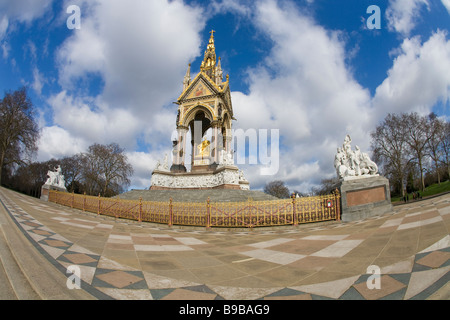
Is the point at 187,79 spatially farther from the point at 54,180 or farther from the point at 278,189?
the point at 278,189

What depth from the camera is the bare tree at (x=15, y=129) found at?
25.8 m

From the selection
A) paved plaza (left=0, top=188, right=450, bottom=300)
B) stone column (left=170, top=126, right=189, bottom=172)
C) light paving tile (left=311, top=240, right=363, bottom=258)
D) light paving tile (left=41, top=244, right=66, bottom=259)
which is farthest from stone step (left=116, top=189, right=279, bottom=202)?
light paving tile (left=41, top=244, right=66, bottom=259)

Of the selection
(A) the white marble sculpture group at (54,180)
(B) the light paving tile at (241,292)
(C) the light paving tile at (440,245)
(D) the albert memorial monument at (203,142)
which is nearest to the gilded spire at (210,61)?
(D) the albert memorial monument at (203,142)

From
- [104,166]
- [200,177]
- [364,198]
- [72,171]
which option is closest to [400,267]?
[364,198]

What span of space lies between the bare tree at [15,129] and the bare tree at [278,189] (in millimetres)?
65503

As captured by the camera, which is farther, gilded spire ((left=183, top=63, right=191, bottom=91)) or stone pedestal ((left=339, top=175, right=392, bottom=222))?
gilded spire ((left=183, top=63, right=191, bottom=91))

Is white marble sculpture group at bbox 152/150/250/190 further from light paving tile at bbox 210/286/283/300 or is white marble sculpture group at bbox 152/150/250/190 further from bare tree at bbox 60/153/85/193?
bare tree at bbox 60/153/85/193

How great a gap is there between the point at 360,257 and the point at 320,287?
154cm

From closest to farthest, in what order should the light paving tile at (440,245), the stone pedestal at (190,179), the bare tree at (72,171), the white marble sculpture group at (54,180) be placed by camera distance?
the light paving tile at (440,245) → the white marble sculpture group at (54,180) → the stone pedestal at (190,179) → the bare tree at (72,171)

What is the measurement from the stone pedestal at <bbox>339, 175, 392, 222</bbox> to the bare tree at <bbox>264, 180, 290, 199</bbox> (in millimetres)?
65299

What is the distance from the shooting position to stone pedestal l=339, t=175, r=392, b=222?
926 centimetres

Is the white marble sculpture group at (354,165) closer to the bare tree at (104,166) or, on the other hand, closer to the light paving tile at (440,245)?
the light paving tile at (440,245)
